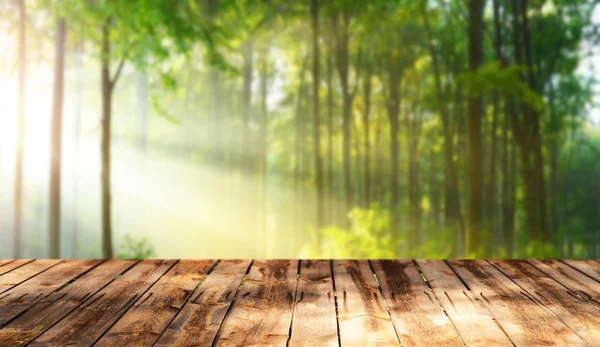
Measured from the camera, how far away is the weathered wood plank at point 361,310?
187 centimetres

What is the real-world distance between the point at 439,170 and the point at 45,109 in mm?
11718

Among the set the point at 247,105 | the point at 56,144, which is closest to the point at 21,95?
the point at 56,144

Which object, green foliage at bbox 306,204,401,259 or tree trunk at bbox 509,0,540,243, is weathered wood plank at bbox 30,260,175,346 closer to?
green foliage at bbox 306,204,401,259

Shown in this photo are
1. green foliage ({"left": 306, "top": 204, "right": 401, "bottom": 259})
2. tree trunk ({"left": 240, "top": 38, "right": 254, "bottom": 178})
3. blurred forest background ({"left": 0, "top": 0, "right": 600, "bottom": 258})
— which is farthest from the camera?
tree trunk ({"left": 240, "top": 38, "right": 254, "bottom": 178})

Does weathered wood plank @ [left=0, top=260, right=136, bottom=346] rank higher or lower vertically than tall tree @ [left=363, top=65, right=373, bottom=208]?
lower

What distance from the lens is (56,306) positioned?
227 centimetres

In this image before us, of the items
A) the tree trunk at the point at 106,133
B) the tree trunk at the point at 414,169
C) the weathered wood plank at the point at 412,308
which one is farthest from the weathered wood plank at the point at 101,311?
the tree trunk at the point at 414,169

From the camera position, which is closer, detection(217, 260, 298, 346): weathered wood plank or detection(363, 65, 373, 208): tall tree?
detection(217, 260, 298, 346): weathered wood plank

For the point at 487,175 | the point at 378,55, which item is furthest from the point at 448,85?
the point at 487,175

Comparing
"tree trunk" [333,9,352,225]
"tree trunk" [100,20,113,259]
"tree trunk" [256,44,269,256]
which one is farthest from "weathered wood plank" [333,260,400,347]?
"tree trunk" [256,44,269,256]

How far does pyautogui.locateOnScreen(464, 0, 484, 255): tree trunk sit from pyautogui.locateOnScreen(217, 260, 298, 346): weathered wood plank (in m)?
5.38

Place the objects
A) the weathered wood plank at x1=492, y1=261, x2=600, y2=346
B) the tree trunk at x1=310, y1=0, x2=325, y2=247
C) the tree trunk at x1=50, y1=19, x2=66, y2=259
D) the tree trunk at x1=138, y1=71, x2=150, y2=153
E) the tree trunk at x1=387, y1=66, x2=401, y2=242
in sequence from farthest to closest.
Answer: the tree trunk at x1=138, y1=71, x2=150, y2=153 < the tree trunk at x1=387, y1=66, x2=401, y2=242 < the tree trunk at x1=310, y1=0, x2=325, y2=247 < the tree trunk at x1=50, y1=19, x2=66, y2=259 < the weathered wood plank at x1=492, y1=261, x2=600, y2=346

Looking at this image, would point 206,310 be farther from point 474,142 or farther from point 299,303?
point 474,142

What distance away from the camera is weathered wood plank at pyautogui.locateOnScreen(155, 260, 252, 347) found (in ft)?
6.15
